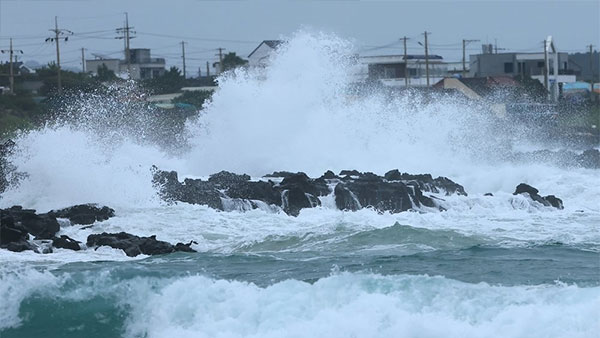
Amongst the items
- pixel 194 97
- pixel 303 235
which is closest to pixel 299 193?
pixel 303 235

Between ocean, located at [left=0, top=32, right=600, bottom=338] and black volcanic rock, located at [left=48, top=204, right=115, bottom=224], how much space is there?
0.26m

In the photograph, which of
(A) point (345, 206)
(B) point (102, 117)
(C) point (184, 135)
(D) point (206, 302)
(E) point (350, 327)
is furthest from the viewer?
(C) point (184, 135)

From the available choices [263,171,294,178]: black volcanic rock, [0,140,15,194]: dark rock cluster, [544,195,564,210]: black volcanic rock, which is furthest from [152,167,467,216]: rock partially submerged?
[263,171,294,178]: black volcanic rock

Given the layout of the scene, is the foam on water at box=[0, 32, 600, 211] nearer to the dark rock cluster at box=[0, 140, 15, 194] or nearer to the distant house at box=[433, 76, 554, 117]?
the dark rock cluster at box=[0, 140, 15, 194]

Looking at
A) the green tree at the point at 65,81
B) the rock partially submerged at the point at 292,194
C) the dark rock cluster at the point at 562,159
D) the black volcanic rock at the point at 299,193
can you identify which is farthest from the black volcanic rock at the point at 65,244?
the green tree at the point at 65,81

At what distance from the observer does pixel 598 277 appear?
15.2 metres

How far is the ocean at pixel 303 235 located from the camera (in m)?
13.1

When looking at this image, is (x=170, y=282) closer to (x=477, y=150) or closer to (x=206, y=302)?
(x=206, y=302)

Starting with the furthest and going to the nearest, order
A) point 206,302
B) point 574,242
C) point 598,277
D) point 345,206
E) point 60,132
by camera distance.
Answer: point 60,132 < point 345,206 < point 574,242 < point 598,277 < point 206,302

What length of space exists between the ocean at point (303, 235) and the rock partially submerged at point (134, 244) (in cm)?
23

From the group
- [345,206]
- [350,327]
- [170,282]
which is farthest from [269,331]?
[345,206]

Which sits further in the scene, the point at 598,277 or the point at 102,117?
the point at 102,117

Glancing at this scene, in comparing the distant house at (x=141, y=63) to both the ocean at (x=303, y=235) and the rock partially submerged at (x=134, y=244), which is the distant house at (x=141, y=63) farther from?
the rock partially submerged at (x=134, y=244)

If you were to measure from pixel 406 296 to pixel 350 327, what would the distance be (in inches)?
39.7
